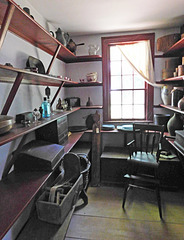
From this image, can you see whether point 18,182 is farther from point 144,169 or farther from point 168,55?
point 168,55

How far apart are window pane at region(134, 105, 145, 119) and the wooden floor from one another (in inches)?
50.4

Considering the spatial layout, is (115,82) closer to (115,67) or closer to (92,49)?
(115,67)

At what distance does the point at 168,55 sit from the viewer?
284cm

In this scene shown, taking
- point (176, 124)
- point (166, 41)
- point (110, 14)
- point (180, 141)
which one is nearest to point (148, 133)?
point (176, 124)

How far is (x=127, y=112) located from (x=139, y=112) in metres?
0.21

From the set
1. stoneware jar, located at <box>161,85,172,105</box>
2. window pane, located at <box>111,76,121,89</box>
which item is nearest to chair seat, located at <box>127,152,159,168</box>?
stoneware jar, located at <box>161,85,172,105</box>

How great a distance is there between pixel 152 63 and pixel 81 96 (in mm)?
1349

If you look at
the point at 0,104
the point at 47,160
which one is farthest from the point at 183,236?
the point at 0,104

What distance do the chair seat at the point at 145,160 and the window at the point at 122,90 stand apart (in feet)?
3.01

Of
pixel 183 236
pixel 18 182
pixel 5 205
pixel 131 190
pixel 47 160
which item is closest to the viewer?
pixel 5 205

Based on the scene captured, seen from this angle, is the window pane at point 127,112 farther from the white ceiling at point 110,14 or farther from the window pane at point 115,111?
the white ceiling at point 110,14

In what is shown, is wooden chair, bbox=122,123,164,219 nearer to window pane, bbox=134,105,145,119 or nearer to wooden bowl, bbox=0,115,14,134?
window pane, bbox=134,105,145,119

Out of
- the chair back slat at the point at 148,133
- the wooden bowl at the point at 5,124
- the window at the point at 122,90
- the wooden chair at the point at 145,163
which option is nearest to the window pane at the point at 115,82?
the window at the point at 122,90

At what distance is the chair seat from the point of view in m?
2.15
